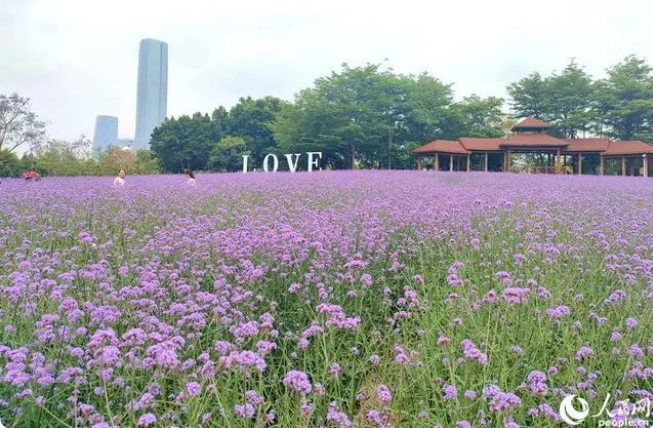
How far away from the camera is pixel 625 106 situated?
4141 cm

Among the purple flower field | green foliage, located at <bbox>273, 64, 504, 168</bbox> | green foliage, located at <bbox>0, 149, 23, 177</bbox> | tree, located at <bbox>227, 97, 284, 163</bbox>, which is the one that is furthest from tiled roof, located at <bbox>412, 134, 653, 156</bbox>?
the purple flower field

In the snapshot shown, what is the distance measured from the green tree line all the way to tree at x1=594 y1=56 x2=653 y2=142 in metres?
0.08

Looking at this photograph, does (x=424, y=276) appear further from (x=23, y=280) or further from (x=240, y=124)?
(x=240, y=124)

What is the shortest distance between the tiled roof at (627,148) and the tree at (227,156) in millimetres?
27664

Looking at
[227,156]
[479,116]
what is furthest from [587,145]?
[227,156]

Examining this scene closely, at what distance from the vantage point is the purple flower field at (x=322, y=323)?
204 centimetres

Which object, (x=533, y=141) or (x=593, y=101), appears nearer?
(x=533, y=141)

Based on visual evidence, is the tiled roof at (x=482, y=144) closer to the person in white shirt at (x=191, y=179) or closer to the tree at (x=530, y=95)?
the tree at (x=530, y=95)

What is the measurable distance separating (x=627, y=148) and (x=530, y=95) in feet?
38.6

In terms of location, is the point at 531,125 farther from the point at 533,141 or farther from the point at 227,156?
the point at 227,156

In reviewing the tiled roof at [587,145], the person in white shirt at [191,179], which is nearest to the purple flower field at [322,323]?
the person in white shirt at [191,179]

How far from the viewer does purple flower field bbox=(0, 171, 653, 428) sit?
204 centimetres

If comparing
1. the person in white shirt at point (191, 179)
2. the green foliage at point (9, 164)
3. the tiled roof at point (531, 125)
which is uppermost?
the tiled roof at point (531, 125)

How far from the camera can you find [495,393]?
1814 mm
